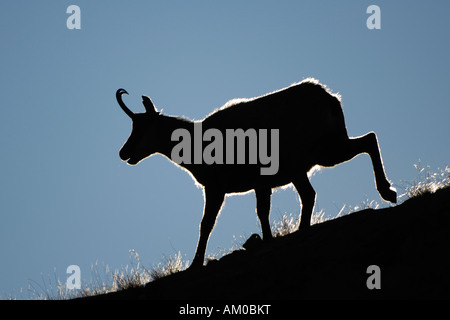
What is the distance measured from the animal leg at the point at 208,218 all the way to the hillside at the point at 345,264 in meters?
1.00

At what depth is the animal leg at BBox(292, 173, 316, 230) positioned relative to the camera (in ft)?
27.4

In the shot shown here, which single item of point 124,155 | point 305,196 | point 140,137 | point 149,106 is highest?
point 149,106

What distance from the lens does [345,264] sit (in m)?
5.27

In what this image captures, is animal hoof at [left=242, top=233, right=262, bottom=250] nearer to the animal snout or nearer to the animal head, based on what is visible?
the animal head

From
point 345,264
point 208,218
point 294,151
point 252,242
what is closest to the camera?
point 345,264

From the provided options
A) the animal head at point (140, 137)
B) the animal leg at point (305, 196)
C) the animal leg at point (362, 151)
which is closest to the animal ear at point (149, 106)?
the animal head at point (140, 137)

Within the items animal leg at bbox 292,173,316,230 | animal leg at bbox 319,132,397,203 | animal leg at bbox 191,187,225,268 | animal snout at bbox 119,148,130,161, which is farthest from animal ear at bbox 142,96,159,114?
animal leg at bbox 319,132,397,203

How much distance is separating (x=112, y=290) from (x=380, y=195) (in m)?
4.08

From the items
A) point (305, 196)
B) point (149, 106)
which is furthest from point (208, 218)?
point (149, 106)

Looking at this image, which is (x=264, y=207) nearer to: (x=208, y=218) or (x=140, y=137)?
(x=208, y=218)

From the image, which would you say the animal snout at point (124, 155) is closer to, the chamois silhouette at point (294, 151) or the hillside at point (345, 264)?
the chamois silhouette at point (294, 151)

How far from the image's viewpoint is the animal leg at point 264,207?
8438 millimetres

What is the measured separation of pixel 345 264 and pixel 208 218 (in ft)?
10.5
